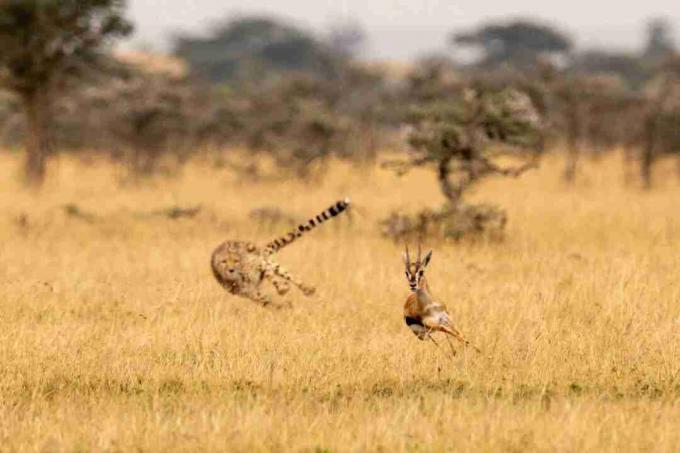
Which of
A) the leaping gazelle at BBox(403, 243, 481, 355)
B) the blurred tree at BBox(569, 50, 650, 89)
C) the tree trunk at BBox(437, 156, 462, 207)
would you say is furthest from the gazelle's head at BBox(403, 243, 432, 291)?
the blurred tree at BBox(569, 50, 650, 89)

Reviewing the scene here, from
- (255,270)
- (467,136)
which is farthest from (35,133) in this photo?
(255,270)

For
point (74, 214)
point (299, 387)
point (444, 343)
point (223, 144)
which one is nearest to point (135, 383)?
point (299, 387)

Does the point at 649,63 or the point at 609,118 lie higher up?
the point at 649,63

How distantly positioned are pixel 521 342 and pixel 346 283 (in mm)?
3555

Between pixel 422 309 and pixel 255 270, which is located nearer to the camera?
pixel 422 309

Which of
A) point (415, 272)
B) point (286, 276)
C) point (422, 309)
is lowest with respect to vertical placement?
point (422, 309)

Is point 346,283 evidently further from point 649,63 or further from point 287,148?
point 649,63

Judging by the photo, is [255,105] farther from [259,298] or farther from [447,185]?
[259,298]

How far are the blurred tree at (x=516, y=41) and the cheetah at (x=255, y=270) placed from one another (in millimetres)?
60596

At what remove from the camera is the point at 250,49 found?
87.0 m

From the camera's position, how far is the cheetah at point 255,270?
35.4 feet

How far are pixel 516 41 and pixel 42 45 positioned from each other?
52.0 meters

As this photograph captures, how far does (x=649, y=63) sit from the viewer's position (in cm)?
7669

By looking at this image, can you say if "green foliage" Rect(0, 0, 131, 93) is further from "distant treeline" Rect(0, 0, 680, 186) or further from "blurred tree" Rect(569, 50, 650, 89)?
"blurred tree" Rect(569, 50, 650, 89)
